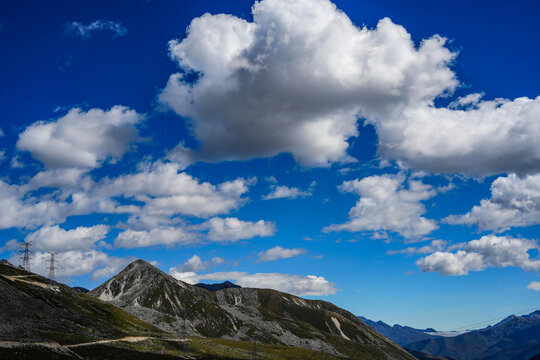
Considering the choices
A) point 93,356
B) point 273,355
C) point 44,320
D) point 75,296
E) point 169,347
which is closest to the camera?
point 93,356

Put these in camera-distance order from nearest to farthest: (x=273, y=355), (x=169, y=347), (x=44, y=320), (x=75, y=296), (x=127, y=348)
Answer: (x=127, y=348) → (x=44, y=320) → (x=169, y=347) → (x=273, y=355) → (x=75, y=296)

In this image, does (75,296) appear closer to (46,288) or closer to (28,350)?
(46,288)

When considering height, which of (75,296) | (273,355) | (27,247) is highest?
(27,247)

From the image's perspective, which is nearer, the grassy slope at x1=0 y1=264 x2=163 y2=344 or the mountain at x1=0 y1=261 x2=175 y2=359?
the mountain at x1=0 y1=261 x2=175 y2=359

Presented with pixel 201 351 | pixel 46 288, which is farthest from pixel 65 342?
pixel 46 288

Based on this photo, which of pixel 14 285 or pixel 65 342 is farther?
pixel 14 285

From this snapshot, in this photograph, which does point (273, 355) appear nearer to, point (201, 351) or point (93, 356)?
point (201, 351)

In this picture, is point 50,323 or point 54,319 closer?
point 50,323

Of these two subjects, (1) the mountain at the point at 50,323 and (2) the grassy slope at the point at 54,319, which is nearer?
(1) the mountain at the point at 50,323

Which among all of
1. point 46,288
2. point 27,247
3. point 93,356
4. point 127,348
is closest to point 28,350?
point 93,356

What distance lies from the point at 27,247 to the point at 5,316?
80.0 metres

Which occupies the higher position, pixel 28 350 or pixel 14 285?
pixel 14 285

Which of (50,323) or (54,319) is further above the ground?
(54,319)

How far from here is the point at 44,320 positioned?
437 ft
